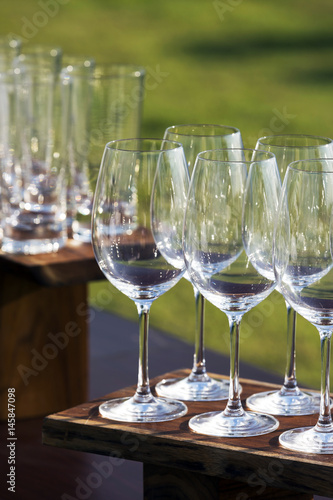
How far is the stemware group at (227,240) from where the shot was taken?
0.96m

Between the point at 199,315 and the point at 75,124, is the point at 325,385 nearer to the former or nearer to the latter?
the point at 199,315

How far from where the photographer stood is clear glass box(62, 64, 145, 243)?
1.65 meters

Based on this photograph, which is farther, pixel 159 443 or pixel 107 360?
pixel 107 360

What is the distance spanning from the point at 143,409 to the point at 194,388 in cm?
10

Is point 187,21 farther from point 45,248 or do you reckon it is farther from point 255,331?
point 45,248

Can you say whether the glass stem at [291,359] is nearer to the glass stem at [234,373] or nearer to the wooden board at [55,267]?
the glass stem at [234,373]

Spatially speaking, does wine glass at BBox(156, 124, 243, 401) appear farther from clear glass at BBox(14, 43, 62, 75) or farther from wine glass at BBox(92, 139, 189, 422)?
clear glass at BBox(14, 43, 62, 75)

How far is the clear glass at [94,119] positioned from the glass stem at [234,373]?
656mm

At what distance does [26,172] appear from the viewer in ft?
5.38

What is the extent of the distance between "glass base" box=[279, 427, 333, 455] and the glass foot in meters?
0.16

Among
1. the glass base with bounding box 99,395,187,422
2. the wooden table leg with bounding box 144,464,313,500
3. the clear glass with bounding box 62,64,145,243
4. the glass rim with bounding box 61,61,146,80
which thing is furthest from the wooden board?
the wooden table leg with bounding box 144,464,313,500

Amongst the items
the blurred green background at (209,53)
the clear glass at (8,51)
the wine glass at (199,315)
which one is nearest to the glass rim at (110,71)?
the clear glass at (8,51)

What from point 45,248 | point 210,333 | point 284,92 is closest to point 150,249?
point 45,248

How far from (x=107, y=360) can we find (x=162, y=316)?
2.24 metres
